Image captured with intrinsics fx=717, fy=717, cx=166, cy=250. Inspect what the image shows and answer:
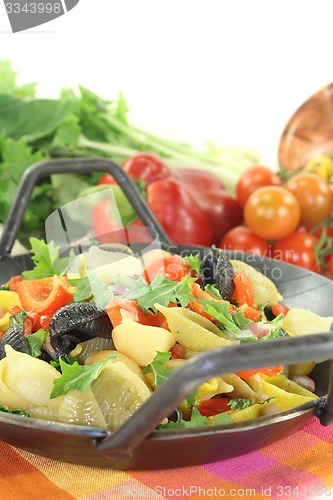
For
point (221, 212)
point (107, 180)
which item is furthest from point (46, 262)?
point (221, 212)

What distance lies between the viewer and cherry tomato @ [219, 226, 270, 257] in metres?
4.52

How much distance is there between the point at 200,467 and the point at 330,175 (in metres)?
3.13

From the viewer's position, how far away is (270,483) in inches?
83.4

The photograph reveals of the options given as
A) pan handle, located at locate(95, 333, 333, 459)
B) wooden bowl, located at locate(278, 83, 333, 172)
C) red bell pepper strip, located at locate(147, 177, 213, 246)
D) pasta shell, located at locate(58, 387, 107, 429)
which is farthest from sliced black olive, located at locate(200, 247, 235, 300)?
wooden bowl, located at locate(278, 83, 333, 172)

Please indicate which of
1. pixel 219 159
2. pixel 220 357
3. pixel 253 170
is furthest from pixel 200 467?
pixel 219 159

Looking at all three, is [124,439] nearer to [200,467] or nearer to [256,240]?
[200,467]

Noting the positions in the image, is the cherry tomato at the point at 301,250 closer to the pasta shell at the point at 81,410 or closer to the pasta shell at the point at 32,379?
the pasta shell at the point at 32,379

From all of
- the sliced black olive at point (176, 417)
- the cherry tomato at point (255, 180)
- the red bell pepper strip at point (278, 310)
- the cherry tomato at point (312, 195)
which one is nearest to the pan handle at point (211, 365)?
the sliced black olive at point (176, 417)

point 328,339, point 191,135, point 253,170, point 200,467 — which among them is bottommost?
point 191,135

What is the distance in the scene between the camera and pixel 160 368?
221 cm

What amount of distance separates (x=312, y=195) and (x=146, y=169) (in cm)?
118

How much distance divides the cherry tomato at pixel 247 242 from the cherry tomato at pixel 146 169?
2.38ft

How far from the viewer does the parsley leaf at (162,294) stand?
244cm

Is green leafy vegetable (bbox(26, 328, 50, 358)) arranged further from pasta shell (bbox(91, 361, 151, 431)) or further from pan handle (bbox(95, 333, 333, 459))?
pan handle (bbox(95, 333, 333, 459))
